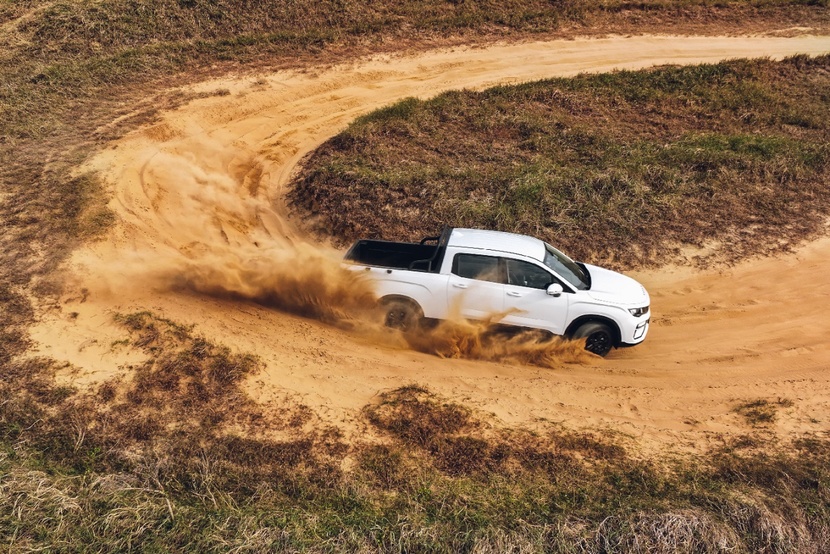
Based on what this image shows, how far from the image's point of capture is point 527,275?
34.5 ft

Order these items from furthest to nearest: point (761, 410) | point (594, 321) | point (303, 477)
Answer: point (594, 321) < point (761, 410) < point (303, 477)

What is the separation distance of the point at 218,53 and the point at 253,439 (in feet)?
60.1

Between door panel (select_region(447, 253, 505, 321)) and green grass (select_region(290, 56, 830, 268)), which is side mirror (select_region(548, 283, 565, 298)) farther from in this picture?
green grass (select_region(290, 56, 830, 268))

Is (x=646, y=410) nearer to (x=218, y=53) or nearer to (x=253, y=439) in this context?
(x=253, y=439)

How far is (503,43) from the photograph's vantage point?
82.1ft

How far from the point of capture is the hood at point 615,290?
1052 cm

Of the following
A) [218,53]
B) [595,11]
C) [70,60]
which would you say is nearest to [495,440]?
[218,53]

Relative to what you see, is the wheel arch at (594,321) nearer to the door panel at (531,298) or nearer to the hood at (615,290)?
the door panel at (531,298)

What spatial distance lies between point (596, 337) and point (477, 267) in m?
2.39

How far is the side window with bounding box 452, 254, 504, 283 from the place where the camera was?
10531mm

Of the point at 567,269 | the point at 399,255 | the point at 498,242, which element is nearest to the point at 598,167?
the point at 567,269

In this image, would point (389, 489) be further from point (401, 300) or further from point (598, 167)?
point (598, 167)

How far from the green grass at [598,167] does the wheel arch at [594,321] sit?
10.6ft

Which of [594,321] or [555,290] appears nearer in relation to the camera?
[555,290]
